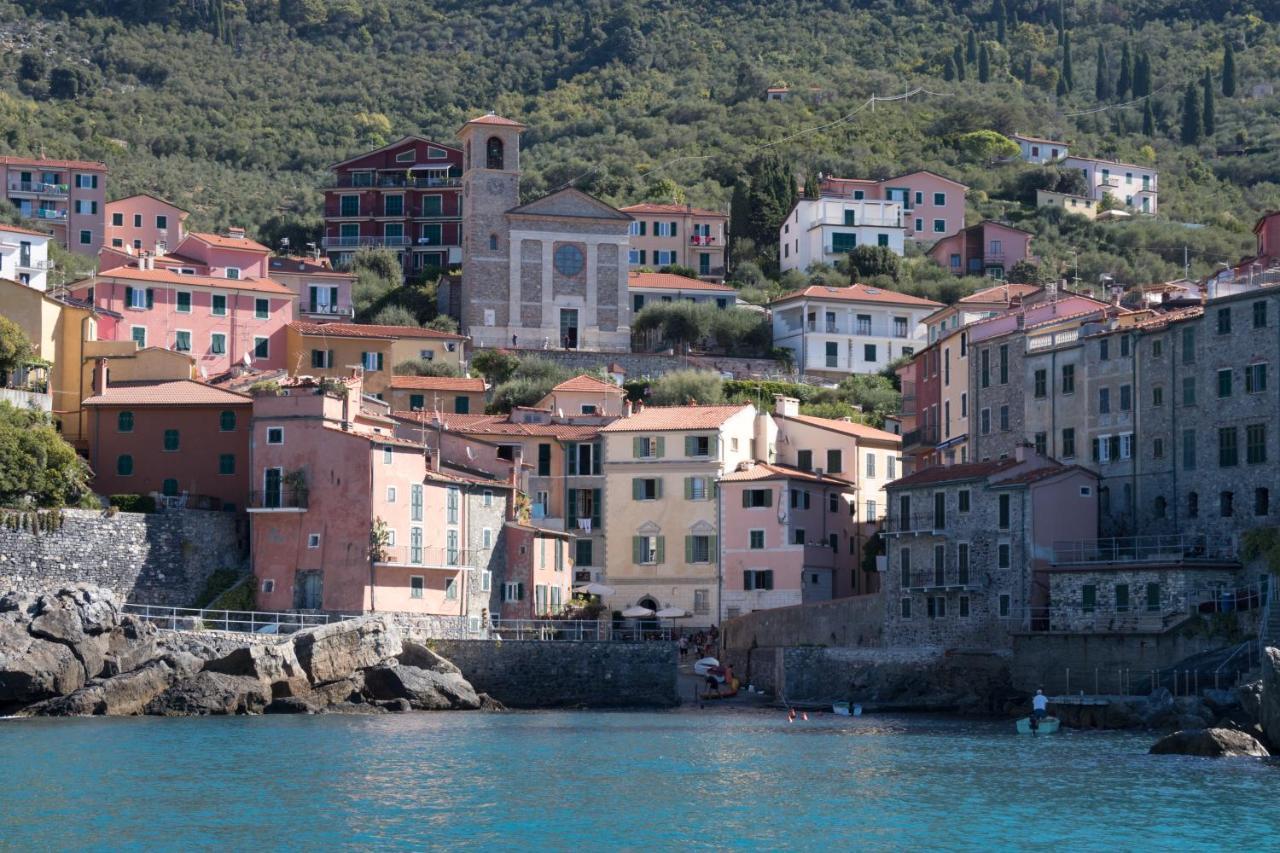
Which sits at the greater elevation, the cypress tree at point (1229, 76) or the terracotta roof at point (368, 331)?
the cypress tree at point (1229, 76)

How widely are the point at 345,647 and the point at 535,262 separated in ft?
142

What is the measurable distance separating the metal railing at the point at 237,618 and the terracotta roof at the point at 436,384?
2326 centimetres

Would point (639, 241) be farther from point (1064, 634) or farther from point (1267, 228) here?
point (1064, 634)

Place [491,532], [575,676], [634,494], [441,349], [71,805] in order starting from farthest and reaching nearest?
1. [441,349]
2. [634,494]
3. [491,532]
4. [575,676]
5. [71,805]

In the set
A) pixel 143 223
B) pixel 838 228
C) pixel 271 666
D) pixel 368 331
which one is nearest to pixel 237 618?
pixel 271 666

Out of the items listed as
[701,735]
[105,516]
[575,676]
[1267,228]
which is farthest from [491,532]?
[1267,228]

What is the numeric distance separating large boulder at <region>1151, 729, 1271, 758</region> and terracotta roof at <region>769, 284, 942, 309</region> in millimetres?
53421

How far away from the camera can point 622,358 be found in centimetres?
10019

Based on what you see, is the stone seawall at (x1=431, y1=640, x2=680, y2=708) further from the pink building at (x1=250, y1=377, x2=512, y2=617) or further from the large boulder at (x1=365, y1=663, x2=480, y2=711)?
the pink building at (x1=250, y1=377, x2=512, y2=617)

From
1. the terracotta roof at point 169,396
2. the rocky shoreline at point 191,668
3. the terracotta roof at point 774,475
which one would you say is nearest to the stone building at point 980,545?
the terracotta roof at point 774,475

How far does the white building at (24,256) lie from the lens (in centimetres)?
→ 9469

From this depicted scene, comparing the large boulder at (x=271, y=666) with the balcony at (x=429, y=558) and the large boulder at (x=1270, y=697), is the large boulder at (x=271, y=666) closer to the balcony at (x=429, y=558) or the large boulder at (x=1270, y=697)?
the balcony at (x=429, y=558)

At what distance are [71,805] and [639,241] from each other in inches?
3261

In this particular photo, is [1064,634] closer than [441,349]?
Yes
